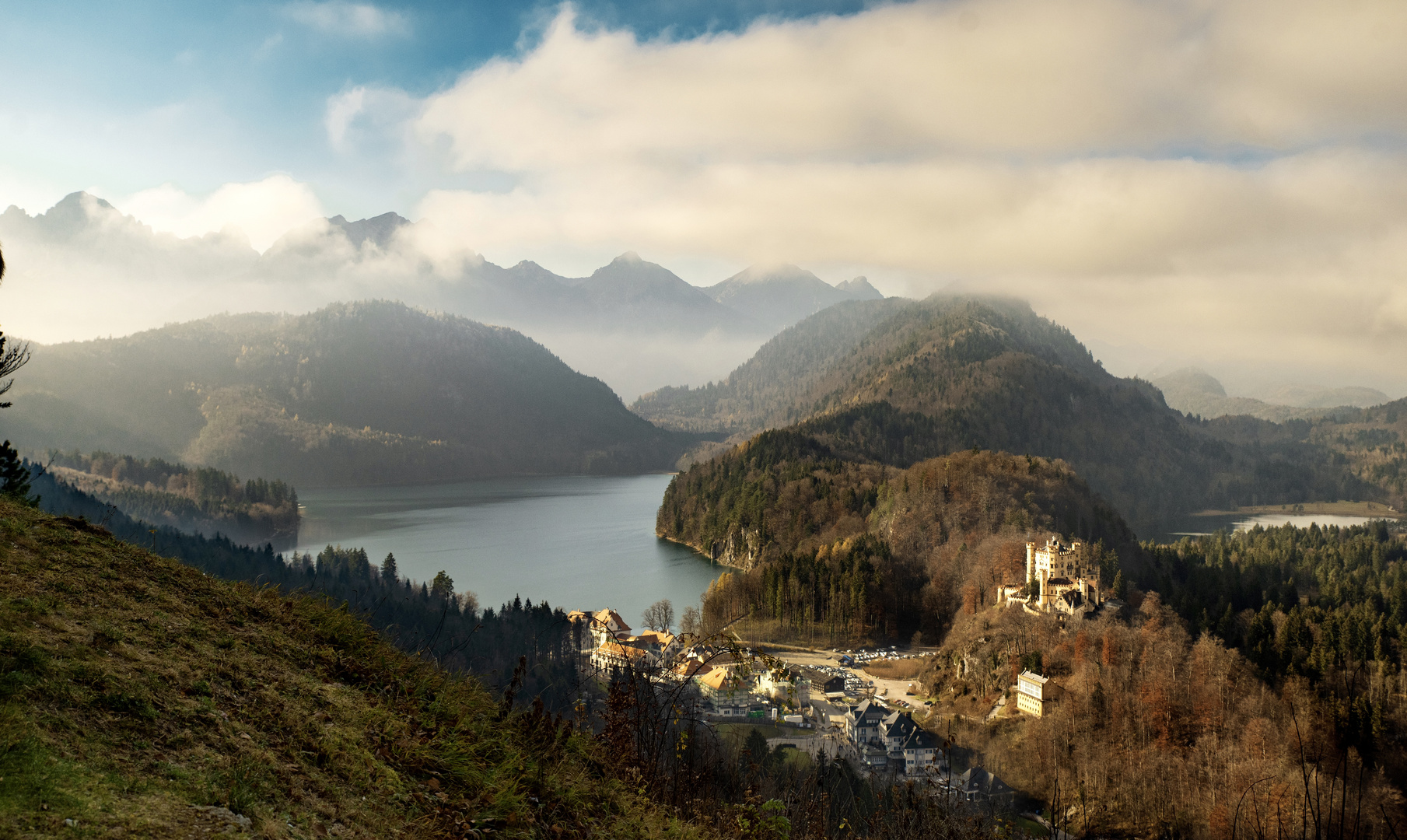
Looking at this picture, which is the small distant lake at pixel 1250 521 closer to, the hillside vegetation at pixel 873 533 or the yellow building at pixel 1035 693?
the hillside vegetation at pixel 873 533

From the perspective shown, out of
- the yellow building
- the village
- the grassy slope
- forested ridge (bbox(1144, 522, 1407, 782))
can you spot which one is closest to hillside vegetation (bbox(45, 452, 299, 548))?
the village

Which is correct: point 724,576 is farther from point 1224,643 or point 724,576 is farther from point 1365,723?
point 1365,723

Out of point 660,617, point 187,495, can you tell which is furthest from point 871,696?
point 187,495

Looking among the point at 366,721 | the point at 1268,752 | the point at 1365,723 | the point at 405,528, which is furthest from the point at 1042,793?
the point at 405,528

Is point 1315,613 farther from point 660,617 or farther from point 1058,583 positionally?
point 660,617

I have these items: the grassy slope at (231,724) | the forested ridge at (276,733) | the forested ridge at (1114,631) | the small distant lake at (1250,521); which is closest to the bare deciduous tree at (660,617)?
the forested ridge at (1114,631)
